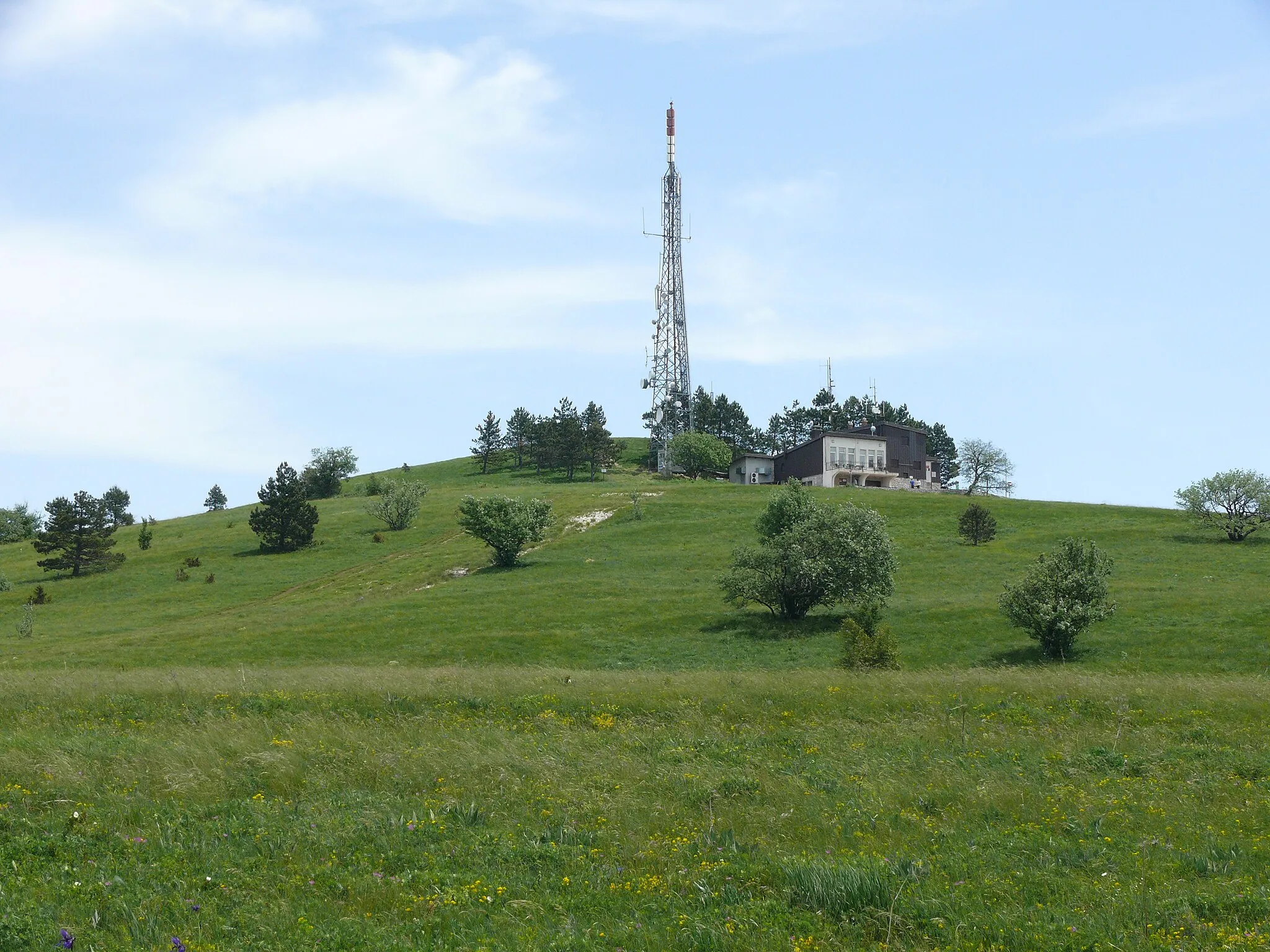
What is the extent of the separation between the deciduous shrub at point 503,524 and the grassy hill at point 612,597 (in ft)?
6.56

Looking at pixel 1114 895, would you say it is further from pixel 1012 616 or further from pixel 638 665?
pixel 1012 616

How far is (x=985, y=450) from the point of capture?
16788cm

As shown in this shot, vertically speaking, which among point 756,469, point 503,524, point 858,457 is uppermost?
point 858,457

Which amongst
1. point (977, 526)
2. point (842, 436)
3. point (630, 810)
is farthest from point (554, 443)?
point (630, 810)

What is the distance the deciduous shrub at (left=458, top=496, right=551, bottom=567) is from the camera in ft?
252

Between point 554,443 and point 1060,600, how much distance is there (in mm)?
126479

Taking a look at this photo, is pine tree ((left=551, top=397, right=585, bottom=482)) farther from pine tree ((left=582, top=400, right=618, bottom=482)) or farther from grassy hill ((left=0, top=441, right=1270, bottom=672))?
grassy hill ((left=0, top=441, right=1270, bottom=672))

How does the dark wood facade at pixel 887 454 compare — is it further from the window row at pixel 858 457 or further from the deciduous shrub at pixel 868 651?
the deciduous shrub at pixel 868 651

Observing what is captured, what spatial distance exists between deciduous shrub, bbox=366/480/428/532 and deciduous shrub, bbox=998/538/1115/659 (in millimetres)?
70508

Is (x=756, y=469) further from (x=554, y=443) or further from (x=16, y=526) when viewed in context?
(x=16, y=526)

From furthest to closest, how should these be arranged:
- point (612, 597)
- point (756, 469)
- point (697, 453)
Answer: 1. point (756, 469)
2. point (697, 453)
3. point (612, 597)

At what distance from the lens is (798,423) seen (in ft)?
623

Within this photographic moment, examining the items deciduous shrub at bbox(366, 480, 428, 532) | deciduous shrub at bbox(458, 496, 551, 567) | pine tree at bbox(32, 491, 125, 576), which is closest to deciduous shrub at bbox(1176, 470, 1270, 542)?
deciduous shrub at bbox(458, 496, 551, 567)

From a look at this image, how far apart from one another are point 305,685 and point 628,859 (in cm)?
1555
